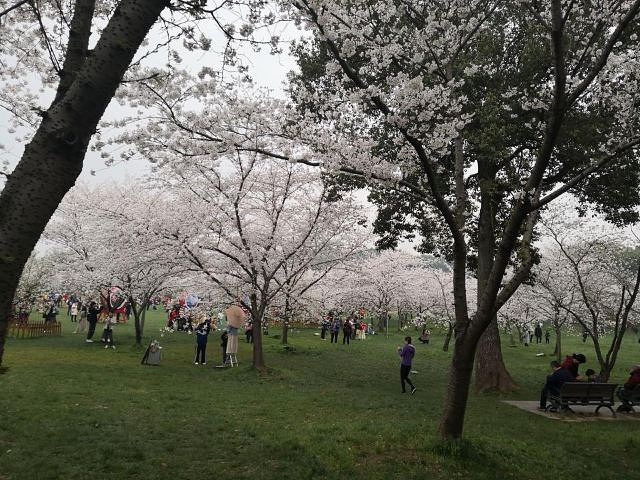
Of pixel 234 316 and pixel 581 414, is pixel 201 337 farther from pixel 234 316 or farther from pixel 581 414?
pixel 581 414

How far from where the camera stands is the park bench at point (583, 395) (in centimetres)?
1096

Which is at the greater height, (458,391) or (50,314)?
(50,314)

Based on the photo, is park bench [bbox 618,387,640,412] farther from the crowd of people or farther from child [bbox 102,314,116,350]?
child [bbox 102,314,116,350]

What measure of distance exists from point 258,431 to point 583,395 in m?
8.09

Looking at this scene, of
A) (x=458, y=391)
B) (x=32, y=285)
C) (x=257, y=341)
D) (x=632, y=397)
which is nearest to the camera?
(x=458, y=391)

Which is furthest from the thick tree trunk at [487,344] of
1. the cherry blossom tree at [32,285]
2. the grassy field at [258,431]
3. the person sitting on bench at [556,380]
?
the cherry blossom tree at [32,285]

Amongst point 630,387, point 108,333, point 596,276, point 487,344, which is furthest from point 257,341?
point 596,276

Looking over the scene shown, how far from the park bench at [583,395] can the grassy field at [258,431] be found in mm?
710

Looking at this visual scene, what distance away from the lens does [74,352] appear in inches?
689

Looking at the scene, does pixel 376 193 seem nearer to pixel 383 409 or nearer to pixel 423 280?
pixel 383 409

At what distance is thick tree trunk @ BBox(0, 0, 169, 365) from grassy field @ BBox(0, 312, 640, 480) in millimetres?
3592

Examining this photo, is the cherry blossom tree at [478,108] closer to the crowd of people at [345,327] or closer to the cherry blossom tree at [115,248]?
the cherry blossom tree at [115,248]

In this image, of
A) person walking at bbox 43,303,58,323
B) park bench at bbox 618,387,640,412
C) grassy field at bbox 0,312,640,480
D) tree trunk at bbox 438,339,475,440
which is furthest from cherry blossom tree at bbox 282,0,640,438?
person walking at bbox 43,303,58,323

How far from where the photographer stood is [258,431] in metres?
7.84
